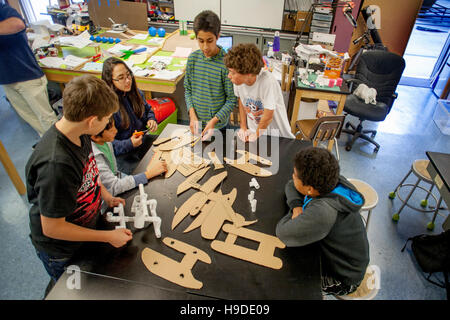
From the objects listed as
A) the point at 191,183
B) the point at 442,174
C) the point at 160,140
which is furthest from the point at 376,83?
the point at 191,183

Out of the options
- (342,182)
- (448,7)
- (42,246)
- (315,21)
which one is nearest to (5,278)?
(42,246)

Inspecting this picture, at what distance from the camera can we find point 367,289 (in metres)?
1.42

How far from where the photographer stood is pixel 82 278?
108 centimetres

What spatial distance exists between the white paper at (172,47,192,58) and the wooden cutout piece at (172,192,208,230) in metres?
2.66

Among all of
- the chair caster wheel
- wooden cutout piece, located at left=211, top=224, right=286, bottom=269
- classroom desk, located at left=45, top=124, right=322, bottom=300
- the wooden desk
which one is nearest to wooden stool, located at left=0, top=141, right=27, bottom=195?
classroom desk, located at left=45, top=124, right=322, bottom=300

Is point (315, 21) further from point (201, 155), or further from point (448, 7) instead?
point (448, 7)

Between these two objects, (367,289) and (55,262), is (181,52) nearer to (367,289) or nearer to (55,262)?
(55,262)

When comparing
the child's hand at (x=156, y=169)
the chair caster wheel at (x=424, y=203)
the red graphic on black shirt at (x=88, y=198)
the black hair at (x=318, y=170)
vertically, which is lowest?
the chair caster wheel at (x=424, y=203)

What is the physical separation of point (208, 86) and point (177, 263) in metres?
1.41

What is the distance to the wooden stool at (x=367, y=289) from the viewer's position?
4.52 feet

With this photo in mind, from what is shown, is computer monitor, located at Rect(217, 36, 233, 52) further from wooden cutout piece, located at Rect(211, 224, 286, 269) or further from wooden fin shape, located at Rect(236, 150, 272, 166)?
wooden cutout piece, located at Rect(211, 224, 286, 269)

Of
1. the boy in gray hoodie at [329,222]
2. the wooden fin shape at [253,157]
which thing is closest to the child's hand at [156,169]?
the wooden fin shape at [253,157]

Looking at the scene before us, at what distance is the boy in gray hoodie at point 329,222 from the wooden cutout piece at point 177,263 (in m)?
0.39

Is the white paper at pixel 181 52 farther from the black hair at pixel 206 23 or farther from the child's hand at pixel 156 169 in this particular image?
the child's hand at pixel 156 169
